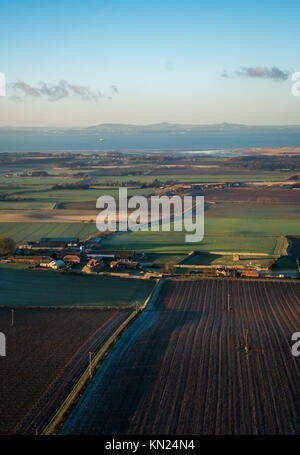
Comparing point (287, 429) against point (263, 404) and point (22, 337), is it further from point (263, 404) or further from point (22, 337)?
point (22, 337)

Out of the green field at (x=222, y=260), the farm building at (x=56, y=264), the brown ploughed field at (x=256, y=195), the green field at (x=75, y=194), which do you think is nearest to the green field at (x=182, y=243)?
the green field at (x=222, y=260)

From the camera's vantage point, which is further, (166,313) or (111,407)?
(166,313)

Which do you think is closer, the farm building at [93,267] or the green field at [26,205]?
the farm building at [93,267]

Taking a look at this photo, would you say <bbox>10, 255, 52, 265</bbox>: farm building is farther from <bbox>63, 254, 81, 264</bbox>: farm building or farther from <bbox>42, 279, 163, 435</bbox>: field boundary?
<bbox>42, 279, 163, 435</bbox>: field boundary

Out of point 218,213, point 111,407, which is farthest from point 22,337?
point 218,213

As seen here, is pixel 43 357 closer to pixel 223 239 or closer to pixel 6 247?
pixel 6 247

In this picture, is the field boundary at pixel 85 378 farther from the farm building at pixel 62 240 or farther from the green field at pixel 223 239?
the farm building at pixel 62 240
